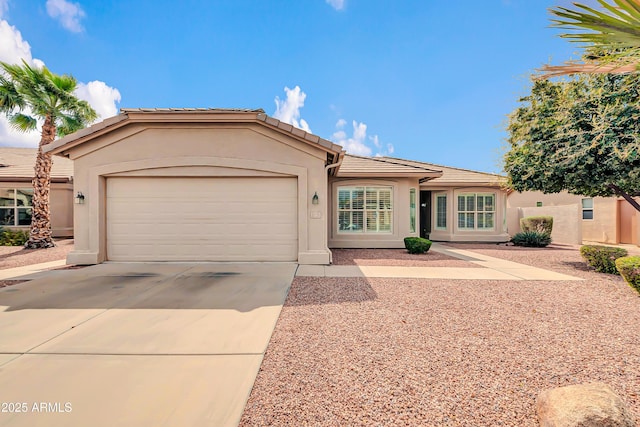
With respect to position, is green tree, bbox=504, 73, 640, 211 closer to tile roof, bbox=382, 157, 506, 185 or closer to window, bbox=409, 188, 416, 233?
window, bbox=409, 188, 416, 233

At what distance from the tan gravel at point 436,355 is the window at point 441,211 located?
983 cm

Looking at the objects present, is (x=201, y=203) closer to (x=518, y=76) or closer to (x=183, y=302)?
(x=183, y=302)

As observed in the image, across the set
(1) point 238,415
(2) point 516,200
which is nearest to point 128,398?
(1) point 238,415

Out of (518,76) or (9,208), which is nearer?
(518,76)

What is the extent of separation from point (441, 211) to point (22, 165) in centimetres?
2401

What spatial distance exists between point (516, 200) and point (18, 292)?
26.8 metres

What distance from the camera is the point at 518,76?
8.59 metres

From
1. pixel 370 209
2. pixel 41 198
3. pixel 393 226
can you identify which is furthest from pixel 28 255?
pixel 393 226

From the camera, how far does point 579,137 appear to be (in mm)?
7410

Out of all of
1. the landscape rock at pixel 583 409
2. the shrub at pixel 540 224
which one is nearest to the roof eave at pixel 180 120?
the landscape rock at pixel 583 409

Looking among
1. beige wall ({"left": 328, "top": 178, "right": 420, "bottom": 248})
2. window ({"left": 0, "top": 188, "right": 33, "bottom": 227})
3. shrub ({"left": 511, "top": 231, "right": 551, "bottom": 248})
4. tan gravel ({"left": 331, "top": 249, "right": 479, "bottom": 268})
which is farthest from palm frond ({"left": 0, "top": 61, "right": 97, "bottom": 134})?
shrub ({"left": 511, "top": 231, "right": 551, "bottom": 248})

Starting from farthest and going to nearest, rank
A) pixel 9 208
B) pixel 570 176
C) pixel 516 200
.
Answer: pixel 516 200 < pixel 9 208 < pixel 570 176

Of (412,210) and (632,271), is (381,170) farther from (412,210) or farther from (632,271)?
(632,271)

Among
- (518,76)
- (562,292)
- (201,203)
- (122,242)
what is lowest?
(562,292)
